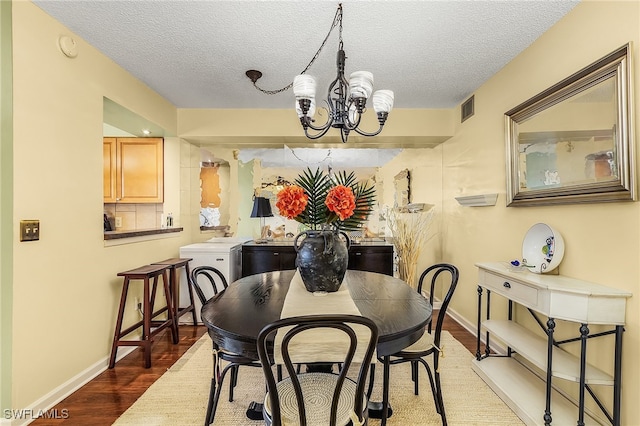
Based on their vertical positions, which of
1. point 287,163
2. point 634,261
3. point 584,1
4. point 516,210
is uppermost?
point 584,1

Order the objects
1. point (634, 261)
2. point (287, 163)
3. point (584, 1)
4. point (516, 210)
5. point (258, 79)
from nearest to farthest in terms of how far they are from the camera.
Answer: point (634, 261) < point (584, 1) < point (516, 210) < point (258, 79) < point (287, 163)

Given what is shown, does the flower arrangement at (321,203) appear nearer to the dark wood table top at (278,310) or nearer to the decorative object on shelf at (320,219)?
the decorative object on shelf at (320,219)

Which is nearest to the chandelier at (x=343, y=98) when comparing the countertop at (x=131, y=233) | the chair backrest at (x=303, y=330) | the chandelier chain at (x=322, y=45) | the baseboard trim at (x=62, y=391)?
the chandelier chain at (x=322, y=45)

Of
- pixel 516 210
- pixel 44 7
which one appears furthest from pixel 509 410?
pixel 44 7

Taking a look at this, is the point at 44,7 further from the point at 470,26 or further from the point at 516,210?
the point at 516,210

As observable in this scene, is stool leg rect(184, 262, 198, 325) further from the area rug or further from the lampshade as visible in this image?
the lampshade

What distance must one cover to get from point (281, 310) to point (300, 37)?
186 centimetres

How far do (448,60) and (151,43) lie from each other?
2338 millimetres

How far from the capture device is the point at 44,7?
1.88 m

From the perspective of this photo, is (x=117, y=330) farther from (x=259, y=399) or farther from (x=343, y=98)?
(x=343, y=98)

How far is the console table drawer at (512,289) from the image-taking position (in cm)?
181

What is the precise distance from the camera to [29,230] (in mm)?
1809

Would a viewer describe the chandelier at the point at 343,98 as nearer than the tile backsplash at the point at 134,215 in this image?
Yes

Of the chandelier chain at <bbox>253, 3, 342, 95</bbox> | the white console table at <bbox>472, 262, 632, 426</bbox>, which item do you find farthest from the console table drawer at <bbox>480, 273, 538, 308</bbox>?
the chandelier chain at <bbox>253, 3, 342, 95</bbox>
